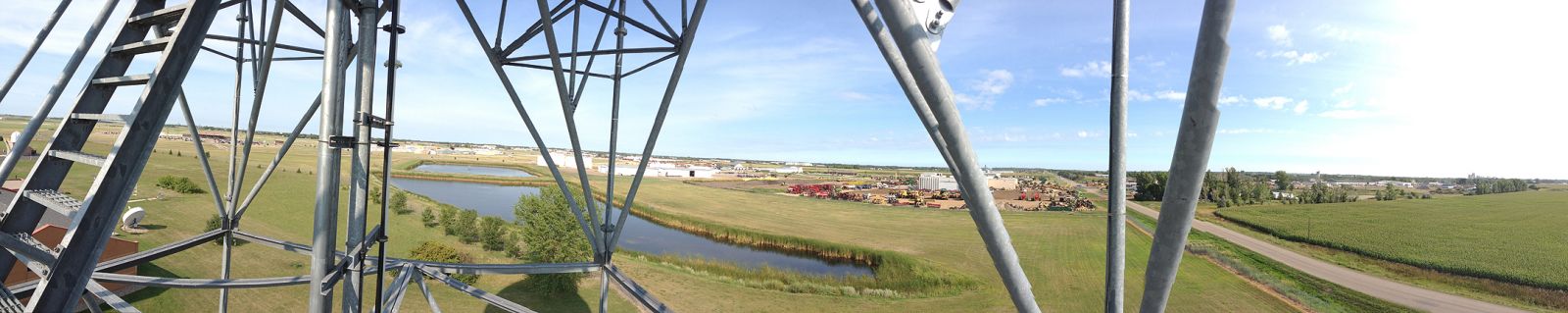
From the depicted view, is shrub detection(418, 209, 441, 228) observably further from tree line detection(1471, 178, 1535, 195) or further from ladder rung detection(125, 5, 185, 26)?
tree line detection(1471, 178, 1535, 195)

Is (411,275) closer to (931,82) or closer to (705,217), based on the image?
(931,82)

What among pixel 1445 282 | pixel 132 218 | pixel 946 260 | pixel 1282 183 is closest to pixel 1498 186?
pixel 1282 183

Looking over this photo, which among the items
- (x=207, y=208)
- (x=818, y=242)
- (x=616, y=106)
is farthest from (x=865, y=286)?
(x=207, y=208)

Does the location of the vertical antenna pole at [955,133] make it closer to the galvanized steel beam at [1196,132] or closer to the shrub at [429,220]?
the galvanized steel beam at [1196,132]

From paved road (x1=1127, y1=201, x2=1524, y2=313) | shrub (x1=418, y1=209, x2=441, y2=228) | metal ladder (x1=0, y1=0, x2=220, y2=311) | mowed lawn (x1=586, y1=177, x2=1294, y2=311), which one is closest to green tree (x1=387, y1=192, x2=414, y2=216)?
shrub (x1=418, y1=209, x2=441, y2=228)

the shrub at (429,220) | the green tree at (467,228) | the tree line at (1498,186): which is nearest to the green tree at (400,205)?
the shrub at (429,220)

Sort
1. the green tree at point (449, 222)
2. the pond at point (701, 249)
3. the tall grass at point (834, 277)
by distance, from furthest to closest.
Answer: the green tree at point (449, 222) → the pond at point (701, 249) → the tall grass at point (834, 277)
